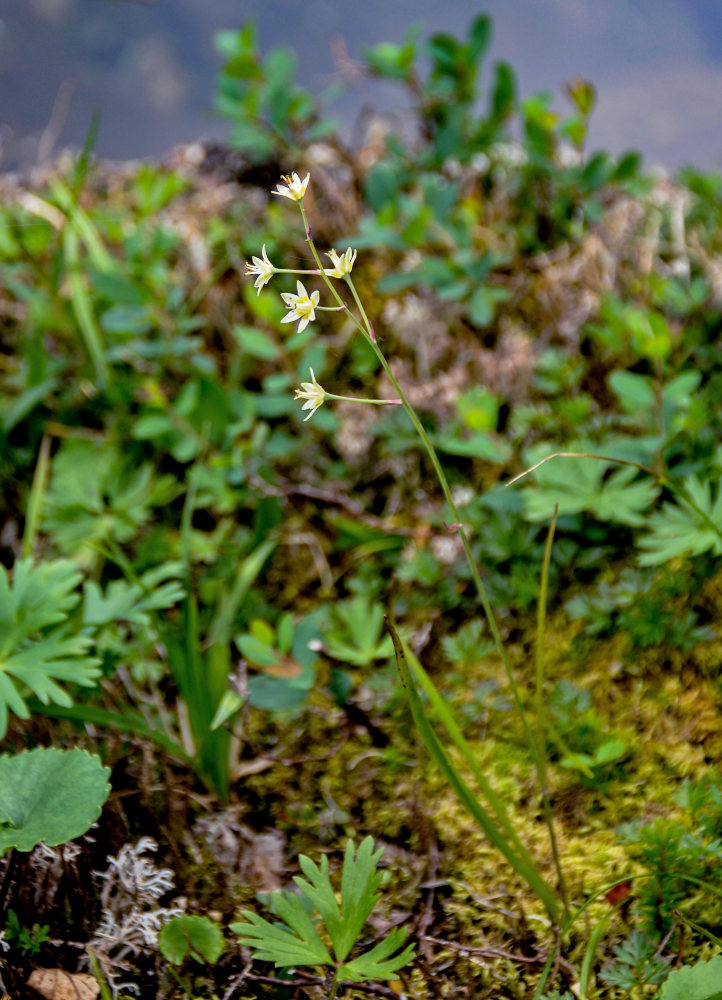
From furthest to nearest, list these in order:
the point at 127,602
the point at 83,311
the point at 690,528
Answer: the point at 83,311
the point at 127,602
the point at 690,528

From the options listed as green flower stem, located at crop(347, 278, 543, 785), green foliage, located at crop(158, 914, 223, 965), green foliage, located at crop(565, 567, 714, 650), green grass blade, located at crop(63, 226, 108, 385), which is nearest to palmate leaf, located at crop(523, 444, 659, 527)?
green foliage, located at crop(565, 567, 714, 650)

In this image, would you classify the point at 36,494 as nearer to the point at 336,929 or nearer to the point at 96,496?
the point at 96,496

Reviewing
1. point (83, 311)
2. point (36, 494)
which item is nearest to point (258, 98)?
point (83, 311)

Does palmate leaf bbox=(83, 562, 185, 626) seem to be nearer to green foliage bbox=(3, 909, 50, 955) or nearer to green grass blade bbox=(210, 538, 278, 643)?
green grass blade bbox=(210, 538, 278, 643)

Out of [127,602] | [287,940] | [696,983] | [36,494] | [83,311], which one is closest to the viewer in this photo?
[696,983]

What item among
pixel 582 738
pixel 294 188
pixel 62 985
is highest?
pixel 294 188

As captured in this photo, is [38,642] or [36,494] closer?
[38,642]
